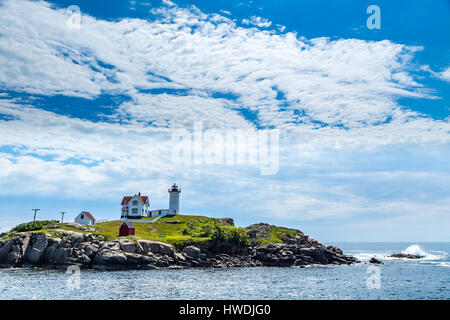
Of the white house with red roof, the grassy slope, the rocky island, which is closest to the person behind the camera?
the rocky island

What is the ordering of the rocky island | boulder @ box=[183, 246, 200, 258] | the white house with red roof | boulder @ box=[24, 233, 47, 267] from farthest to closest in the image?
1. the white house with red roof
2. boulder @ box=[183, 246, 200, 258]
3. the rocky island
4. boulder @ box=[24, 233, 47, 267]

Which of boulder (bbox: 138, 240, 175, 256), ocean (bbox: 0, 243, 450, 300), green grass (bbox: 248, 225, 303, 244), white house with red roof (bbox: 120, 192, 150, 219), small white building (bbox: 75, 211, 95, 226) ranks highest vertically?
white house with red roof (bbox: 120, 192, 150, 219)

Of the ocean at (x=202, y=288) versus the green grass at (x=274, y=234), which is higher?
the green grass at (x=274, y=234)

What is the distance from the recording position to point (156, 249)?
8444cm

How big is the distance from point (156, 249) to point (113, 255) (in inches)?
457

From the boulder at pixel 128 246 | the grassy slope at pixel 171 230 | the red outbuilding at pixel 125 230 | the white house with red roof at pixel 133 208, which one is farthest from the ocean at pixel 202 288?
the white house with red roof at pixel 133 208

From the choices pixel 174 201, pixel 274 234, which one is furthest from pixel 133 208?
pixel 274 234

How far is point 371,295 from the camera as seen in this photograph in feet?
150

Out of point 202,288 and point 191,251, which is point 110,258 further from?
point 202,288

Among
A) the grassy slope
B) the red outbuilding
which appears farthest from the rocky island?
the red outbuilding

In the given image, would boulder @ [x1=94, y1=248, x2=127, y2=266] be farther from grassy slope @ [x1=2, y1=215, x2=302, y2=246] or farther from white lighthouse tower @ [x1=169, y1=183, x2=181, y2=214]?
white lighthouse tower @ [x1=169, y1=183, x2=181, y2=214]

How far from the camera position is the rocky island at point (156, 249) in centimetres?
7700

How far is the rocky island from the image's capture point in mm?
77000

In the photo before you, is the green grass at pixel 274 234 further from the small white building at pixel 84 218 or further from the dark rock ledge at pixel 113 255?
the small white building at pixel 84 218
